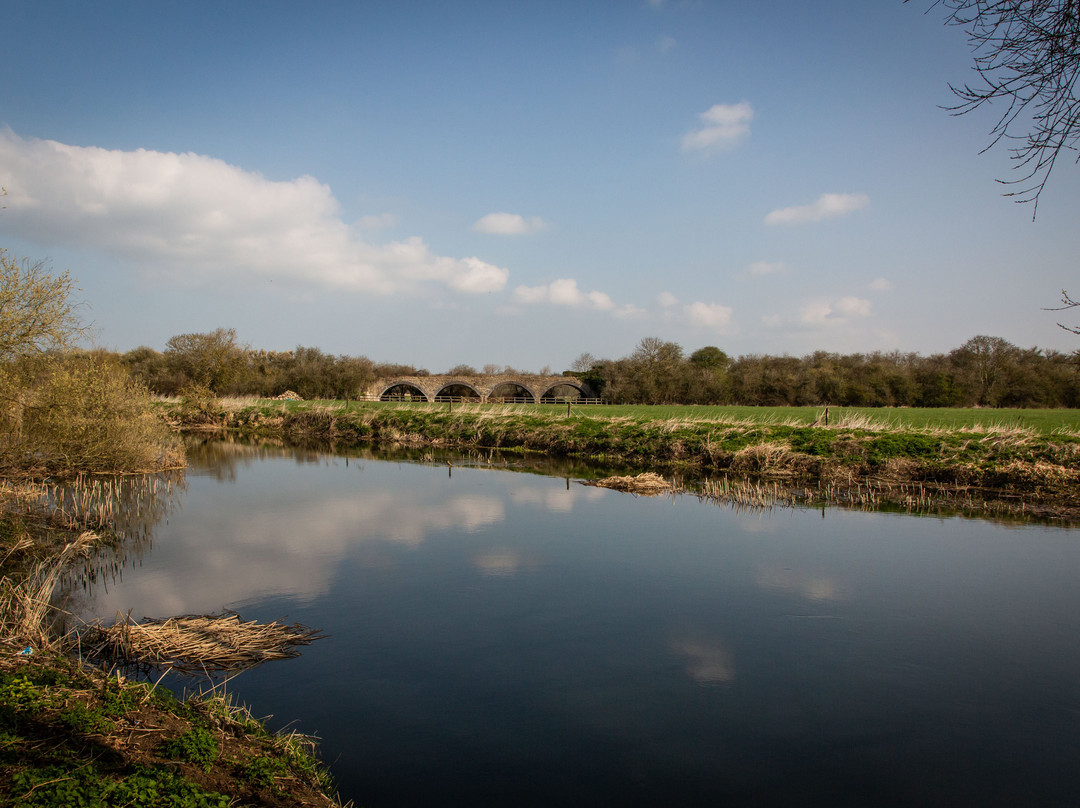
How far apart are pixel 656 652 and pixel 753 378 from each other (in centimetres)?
5367

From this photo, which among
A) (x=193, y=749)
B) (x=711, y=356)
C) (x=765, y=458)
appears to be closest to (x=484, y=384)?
(x=711, y=356)

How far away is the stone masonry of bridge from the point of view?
2810 inches

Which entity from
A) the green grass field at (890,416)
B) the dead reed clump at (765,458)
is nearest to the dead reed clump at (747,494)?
the dead reed clump at (765,458)

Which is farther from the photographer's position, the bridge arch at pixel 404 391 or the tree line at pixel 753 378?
the bridge arch at pixel 404 391

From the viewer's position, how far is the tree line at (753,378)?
53250 mm

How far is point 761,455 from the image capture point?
21125mm

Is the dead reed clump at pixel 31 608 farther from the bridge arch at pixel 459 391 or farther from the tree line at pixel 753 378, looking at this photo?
the bridge arch at pixel 459 391

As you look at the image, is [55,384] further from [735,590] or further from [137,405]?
[735,590]

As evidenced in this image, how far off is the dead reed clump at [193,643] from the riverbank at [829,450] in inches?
532

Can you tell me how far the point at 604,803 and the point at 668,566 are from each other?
5855 millimetres

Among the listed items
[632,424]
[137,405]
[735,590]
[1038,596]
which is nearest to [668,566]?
[735,590]

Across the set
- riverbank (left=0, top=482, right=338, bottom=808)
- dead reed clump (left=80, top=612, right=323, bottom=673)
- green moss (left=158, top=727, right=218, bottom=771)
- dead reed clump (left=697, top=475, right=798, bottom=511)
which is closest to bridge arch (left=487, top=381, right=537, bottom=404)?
dead reed clump (left=697, top=475, right=798, bottom=511)

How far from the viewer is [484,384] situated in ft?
246

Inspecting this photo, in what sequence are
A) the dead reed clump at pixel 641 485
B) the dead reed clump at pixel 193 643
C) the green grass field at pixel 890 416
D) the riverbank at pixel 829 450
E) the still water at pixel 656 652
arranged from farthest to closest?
the green grass field at pixel 890 416 → the dead reed clump at pixel 641 485 → the riverbank at pixel 829 450 → the dead reed clump at pixel 193 643 → the still water at pixel 656 652
